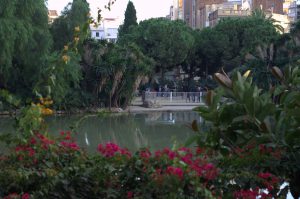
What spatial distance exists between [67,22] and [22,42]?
5829 mm

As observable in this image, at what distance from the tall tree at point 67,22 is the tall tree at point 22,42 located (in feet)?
9.79

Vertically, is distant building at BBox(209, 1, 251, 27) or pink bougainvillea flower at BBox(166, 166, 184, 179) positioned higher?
distant building at BBox(209, 1, 251, 27)

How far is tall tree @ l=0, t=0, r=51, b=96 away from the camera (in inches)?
881

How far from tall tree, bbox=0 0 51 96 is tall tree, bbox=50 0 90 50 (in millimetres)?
2985

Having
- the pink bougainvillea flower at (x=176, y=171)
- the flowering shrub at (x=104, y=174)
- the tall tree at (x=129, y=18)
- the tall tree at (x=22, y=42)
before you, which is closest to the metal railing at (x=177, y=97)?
the tall tree at (x=22, y=42)

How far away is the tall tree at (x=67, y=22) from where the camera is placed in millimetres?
28422

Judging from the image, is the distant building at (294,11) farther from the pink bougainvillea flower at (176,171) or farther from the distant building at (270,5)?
the pink bougainvillea flower at (176,171)

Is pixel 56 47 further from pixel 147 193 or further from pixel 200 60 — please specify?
pixel 147 193

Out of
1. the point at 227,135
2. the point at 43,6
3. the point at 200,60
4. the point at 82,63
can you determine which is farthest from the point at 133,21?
the point at 227,135

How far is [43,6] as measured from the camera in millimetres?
25188

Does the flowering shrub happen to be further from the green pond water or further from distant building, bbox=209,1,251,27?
distant building, bbox=209,1,251,27

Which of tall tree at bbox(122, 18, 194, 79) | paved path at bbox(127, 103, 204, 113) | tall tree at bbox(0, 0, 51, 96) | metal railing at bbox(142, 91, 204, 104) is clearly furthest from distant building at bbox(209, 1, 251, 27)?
tall tree at bbox(0, 0, 51, 96)

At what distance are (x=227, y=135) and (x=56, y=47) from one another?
1062 inches

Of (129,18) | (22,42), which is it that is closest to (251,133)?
(22,42)
